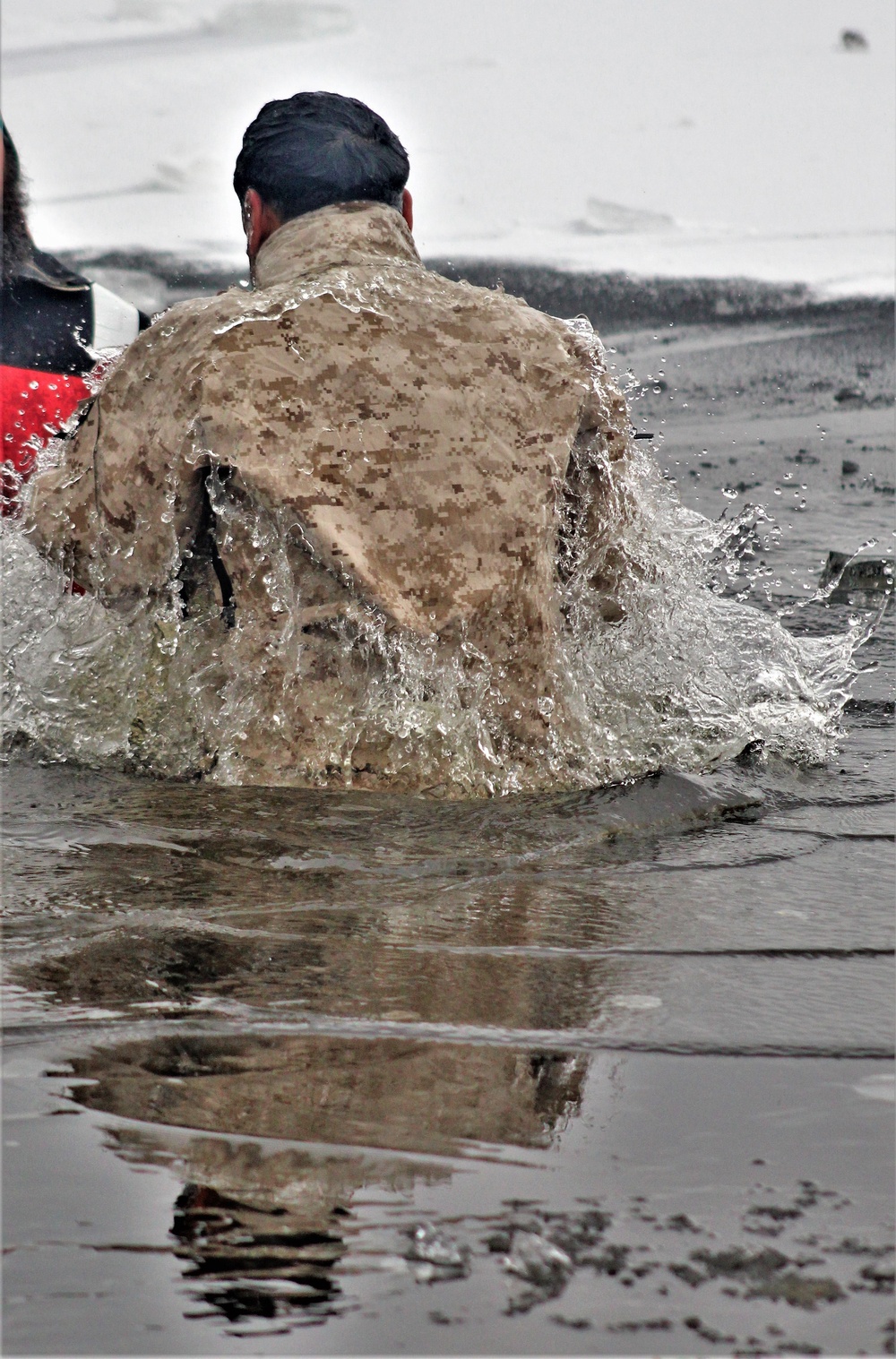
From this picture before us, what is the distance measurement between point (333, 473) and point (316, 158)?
844mm

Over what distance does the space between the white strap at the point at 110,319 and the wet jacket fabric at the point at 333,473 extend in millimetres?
1553

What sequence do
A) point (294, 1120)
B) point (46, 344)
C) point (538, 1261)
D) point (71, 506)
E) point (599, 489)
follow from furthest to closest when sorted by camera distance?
point (46, 344), point (599, 489), point (71, 506), point (294, 1120), point (538, 1261)

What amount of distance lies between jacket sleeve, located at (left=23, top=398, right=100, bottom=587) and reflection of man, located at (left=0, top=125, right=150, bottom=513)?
971 mm

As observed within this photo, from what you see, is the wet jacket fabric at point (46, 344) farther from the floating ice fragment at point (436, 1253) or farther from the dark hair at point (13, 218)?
the floating ice fragment at point (436, 1253)

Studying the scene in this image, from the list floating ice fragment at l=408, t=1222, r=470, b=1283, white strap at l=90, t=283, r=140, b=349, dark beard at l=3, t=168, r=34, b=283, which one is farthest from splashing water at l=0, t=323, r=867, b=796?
floating ice fragment at l=408, t=1222, r=470, b=1283

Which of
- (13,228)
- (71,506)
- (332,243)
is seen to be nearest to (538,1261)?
(71,506)

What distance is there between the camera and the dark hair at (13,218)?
5016mm

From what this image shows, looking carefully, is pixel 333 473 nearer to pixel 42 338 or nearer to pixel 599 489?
pixel 599 489

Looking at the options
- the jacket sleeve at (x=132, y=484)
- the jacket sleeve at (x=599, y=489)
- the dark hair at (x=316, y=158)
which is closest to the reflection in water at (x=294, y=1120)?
the jacket sleeve at (x=132, y=484)

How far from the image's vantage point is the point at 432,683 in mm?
3340

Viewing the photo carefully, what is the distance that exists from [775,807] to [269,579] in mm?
1308

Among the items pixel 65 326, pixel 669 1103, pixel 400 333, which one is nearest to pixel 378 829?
pixel 400 333

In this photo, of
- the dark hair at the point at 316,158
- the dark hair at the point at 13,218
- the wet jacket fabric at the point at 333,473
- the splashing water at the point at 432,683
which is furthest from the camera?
the dark hair at the point at 13,218

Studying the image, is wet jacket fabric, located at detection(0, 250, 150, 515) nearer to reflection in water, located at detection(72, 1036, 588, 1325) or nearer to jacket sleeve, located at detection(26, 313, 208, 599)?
jacket sleeve, located at detection(26, 313, 208, 599)
